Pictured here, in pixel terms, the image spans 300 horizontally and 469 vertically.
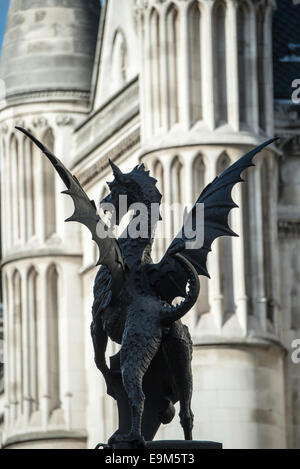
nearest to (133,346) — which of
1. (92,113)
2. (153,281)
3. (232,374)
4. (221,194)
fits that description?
(153,281)

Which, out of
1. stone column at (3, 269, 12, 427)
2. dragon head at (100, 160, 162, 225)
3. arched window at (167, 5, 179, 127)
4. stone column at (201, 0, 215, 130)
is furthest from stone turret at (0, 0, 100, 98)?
dragon head at (100, 160, 162, 225)

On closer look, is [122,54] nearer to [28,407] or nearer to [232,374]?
[28,407]

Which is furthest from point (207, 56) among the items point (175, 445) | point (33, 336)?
point (175, 445)

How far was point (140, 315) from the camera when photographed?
19.7 m

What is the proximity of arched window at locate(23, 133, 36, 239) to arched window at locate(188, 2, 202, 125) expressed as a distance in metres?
9.81

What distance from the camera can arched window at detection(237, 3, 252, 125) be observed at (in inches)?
1634

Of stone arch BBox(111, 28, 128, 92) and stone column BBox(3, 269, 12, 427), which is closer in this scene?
stone arch BBox(111, 28, 128, 92)

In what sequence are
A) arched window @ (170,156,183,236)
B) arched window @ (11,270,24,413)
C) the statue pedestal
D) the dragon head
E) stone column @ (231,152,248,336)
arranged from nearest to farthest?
the statue pedestal
the dragon head
arched window @ (170,156,183,236)
stone column @ (231,152,248,336)
arched window @ (11,270,24,413)

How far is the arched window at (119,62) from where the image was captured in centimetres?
4897

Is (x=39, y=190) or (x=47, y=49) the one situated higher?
(x=47, y=49)

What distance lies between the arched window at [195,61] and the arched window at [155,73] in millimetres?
603

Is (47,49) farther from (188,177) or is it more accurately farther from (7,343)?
(188,177)

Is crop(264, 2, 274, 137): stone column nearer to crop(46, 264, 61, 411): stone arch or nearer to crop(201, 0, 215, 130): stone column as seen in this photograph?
crop(201, 0, 215, 130): stone column

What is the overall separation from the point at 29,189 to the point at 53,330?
10.6ft
